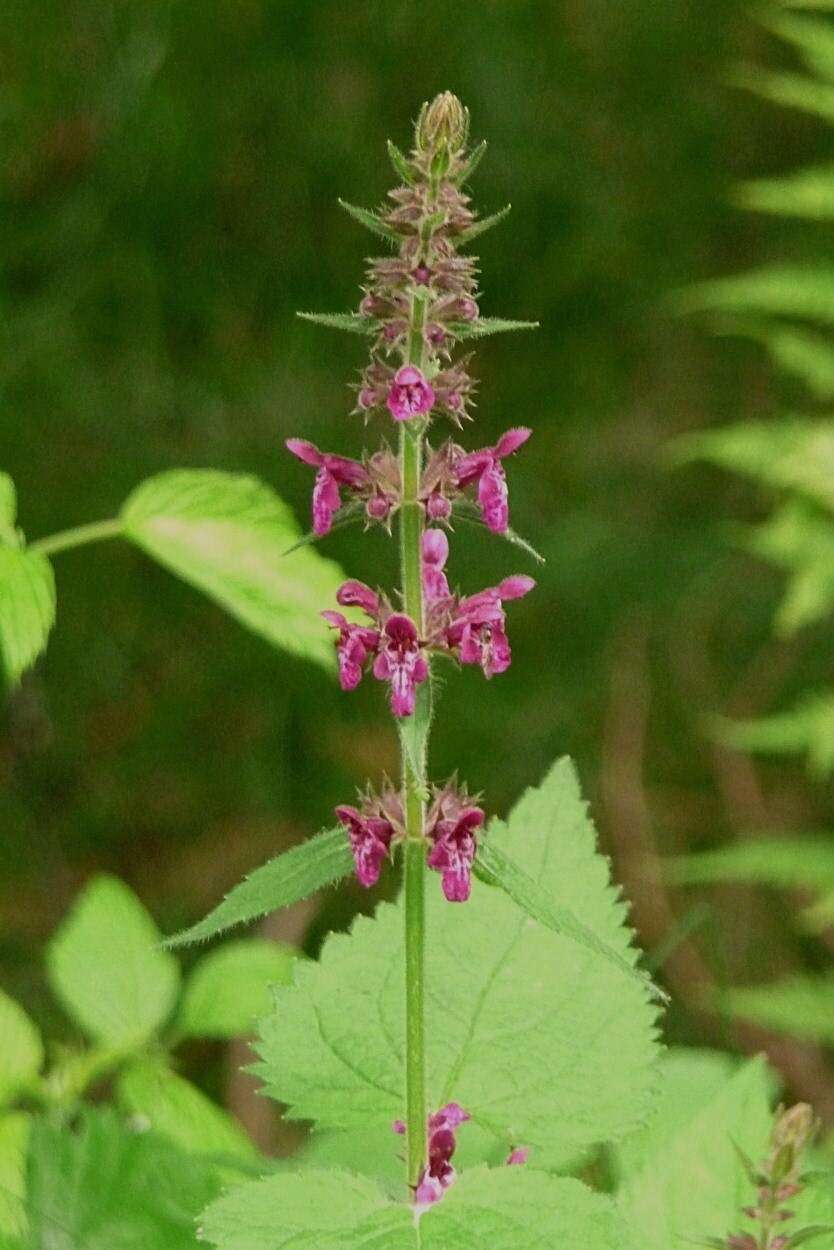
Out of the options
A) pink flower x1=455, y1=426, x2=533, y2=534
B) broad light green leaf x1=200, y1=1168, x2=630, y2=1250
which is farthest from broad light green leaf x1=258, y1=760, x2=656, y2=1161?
pink flower x1=455, y1=426, x2=533, y2=534

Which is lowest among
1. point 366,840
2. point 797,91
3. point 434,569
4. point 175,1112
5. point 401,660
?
point 175,1112

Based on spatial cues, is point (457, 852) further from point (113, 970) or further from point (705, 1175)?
point (113, 970)

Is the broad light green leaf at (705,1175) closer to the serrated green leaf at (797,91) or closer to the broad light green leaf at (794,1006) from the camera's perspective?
the broad light green leaf at (794,1006)

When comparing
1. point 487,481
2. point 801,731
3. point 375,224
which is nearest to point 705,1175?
point 487,481

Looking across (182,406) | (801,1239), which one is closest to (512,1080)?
(801,1239)

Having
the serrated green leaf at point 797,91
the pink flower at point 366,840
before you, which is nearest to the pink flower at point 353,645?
the pink flower at point 366,840
